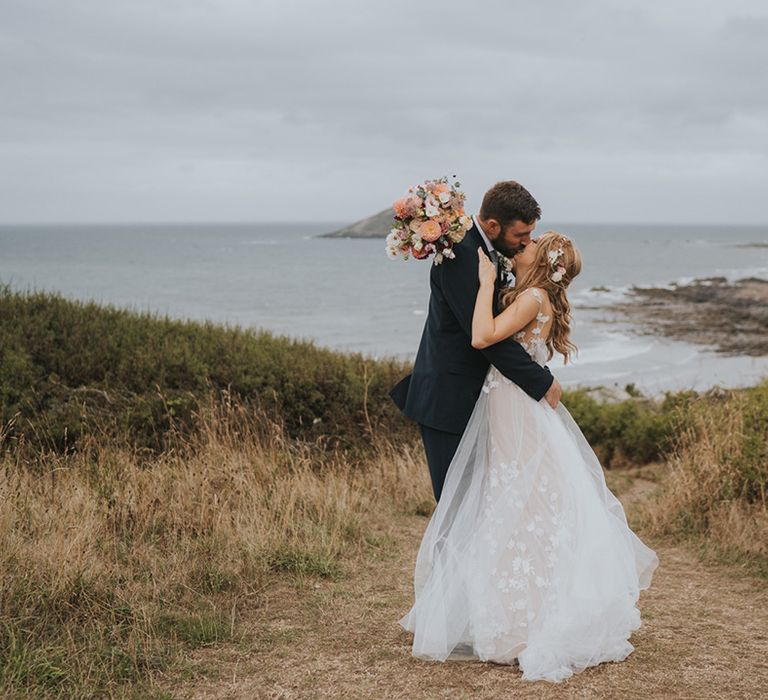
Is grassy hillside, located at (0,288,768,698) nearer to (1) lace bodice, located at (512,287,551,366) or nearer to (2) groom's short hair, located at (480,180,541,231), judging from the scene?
(1) lace bodice, located at (512,287,551,366)

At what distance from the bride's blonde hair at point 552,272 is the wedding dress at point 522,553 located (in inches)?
4.0

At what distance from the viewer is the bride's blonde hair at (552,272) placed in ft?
15.2

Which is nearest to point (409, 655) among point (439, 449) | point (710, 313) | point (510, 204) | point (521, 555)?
point (521, 555)

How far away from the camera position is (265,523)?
6.85 meters

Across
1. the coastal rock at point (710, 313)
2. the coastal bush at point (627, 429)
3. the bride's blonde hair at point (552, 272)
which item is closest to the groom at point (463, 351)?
the bride's blonde hair at point (552, 272)

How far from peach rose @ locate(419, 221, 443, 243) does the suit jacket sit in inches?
8.4

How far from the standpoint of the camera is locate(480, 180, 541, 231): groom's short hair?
4410 millimetres

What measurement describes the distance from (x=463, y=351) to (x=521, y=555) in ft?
3.65

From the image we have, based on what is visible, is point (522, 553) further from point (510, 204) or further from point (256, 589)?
point (256, 589)

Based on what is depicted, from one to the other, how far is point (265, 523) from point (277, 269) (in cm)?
8464

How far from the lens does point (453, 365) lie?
15.6ft

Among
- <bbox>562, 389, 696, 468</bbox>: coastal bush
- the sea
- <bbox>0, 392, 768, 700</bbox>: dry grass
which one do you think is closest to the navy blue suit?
<bbox>0, 392, 768, 700</bbox>: dry grass

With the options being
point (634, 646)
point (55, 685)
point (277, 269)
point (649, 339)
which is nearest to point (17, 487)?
point (55, 685)

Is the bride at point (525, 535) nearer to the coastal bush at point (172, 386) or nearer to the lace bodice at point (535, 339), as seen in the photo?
the lace bodice at point (535, 339)
